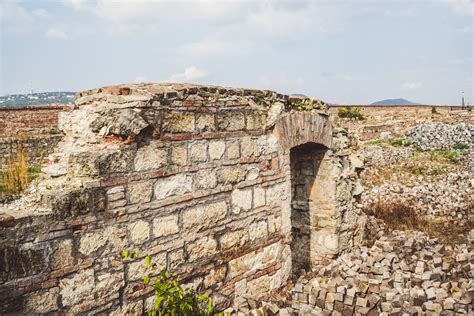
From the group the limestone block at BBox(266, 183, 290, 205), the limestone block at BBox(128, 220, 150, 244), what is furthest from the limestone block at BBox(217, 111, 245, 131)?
the limestone block at BBox(128, 220, 150, 244)

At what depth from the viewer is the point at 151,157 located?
370 centimetres

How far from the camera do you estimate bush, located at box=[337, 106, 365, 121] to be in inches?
1069

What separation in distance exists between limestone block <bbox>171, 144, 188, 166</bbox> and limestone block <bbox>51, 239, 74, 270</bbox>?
4.04ft

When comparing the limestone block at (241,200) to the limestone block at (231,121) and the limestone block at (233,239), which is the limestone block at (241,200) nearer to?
the limestone block at (233,239)

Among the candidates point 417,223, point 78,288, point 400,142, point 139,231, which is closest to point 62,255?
point 78,288

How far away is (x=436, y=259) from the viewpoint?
5.77m

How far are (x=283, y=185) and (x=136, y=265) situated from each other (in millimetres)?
2253

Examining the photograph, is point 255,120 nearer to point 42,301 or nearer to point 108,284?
point 108,284

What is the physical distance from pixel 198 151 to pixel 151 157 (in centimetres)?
58

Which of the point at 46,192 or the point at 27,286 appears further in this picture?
the point at 46,192

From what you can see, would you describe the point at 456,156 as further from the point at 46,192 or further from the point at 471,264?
the point at 46,192

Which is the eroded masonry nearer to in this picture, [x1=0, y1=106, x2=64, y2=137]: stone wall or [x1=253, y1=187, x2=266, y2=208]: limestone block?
[x1=253, y1=187, x2=266, y2=208]: limestone block

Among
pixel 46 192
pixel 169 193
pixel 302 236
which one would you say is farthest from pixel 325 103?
pixel 46 192

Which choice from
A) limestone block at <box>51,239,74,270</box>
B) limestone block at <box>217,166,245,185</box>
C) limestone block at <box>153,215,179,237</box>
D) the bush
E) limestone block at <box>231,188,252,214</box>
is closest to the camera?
limestone block at <box>51,239,74,270</box>
